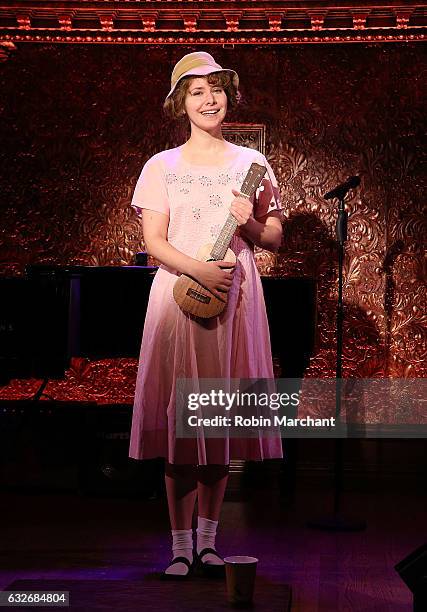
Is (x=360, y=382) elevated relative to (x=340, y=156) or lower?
lower

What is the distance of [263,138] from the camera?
223 inches

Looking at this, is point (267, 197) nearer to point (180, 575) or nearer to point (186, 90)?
point (186, 90)

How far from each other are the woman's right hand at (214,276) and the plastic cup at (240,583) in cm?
78

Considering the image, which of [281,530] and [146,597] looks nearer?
[146,597]

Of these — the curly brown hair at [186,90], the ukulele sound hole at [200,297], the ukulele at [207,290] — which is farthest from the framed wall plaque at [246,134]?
the ukulele sound hole at [200,297]

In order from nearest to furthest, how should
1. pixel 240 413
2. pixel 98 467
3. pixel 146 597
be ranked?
1. pixel 146 597
2. pixel 240 413
3. pixel 98 467

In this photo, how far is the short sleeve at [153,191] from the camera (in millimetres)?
2908

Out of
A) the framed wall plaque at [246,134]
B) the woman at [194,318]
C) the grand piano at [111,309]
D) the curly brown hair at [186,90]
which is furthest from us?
the framed wall plaque at [246,134]

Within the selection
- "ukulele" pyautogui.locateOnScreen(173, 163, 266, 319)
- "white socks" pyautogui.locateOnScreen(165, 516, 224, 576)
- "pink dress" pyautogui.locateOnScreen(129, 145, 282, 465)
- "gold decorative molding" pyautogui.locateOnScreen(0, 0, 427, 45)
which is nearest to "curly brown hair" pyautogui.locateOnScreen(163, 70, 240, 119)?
"pink dress" pyautogui.locateOnScreen(129, 145, 282, 465)

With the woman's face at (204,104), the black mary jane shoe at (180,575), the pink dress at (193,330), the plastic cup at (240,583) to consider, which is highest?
the woman's face at (204,104)

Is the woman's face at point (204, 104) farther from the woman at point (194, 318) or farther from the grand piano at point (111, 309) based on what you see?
the grand piano at point (111, 309)

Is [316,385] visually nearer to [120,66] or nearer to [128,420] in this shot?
[128,420]

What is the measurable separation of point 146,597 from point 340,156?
3651mm

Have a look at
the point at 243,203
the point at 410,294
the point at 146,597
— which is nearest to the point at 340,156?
the point at 410,294
